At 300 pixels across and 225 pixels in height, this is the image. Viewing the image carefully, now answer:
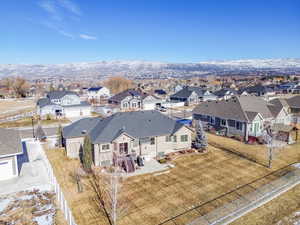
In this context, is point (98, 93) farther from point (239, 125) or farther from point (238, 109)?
point (239, 125)

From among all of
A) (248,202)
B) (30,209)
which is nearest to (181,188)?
(248,202)

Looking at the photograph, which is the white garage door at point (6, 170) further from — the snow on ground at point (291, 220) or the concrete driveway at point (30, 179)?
the snow on ground at point (291, 220)

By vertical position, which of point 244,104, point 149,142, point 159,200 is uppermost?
point 244,104

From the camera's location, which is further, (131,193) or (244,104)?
(244,104)

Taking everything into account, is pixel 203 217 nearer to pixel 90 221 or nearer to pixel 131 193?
pixel 131 193

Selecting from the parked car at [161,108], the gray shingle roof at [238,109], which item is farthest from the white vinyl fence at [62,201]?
the parked car at [161,108]

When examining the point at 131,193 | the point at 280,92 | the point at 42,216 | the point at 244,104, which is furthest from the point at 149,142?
the point at 280,92

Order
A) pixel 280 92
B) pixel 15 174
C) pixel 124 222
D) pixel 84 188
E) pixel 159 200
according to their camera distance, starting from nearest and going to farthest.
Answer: pixel 124 222
pixel 159 200
pixel 84 188
pixel 15 174
pixel 280 92
